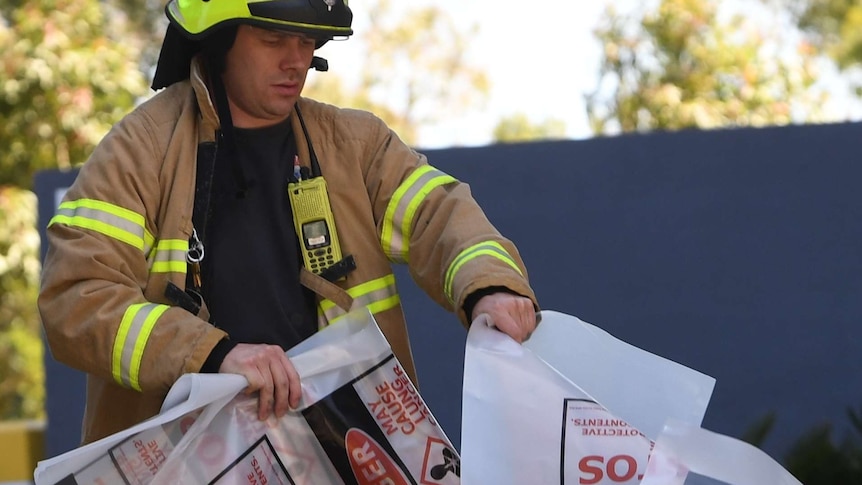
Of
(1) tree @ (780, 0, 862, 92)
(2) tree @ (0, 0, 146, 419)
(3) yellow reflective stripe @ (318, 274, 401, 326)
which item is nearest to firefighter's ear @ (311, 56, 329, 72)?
(3) yellow reflective stripe @ (318, 274, 401, 326)

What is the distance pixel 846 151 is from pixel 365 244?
303 cm

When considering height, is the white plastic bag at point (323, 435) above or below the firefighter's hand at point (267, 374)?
below

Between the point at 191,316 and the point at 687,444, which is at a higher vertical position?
the point at 191,316

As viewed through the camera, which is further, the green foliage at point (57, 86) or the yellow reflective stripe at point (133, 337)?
the green foliage at point (57, 86)

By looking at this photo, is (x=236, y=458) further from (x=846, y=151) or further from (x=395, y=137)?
(x=846, y=151)

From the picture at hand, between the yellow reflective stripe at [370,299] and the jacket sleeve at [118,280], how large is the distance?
0.29 metres

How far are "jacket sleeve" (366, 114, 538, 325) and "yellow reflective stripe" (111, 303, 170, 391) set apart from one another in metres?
0.52

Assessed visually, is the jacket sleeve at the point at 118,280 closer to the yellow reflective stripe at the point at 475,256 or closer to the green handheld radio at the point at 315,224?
the green handheld radio at the point at 315,224

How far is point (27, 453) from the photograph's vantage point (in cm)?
526

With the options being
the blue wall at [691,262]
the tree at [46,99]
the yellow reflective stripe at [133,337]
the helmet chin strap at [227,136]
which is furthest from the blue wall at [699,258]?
the tree at [46,99]

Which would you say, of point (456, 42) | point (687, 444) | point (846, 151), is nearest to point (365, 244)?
point (687, 444)

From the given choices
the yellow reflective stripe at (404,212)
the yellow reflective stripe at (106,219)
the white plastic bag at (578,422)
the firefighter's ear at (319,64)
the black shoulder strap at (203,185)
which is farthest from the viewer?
the firefighter's ear at (319,64)

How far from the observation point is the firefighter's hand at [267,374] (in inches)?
82.6

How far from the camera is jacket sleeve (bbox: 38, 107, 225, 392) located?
6.88 ft
